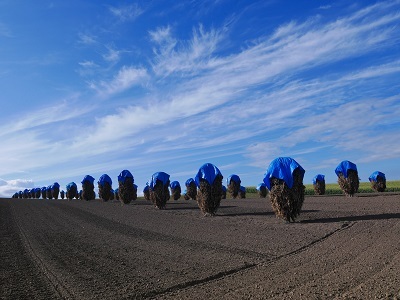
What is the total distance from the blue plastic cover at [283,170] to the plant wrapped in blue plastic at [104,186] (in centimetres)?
3133

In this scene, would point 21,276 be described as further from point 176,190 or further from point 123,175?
point 176,190

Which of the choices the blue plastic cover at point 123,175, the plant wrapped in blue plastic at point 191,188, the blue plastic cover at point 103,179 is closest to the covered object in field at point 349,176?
the blue plastic cover at point 123,175

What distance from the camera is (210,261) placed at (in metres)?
10.7

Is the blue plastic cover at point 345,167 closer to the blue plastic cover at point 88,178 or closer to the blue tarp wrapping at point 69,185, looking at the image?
the blue plastic cover at point 88,178

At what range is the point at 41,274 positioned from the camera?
9.78 m

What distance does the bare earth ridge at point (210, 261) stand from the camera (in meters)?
7.75

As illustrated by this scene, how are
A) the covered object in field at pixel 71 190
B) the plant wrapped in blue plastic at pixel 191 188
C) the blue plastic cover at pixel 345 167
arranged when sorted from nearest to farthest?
the blue plastic cover at pixel 345 167
the plant wrapped in blue plastic at pixel 191 188
the covered object in field at pixel 71 190

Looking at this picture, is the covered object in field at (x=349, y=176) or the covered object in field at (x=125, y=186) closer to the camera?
the covered object in field at (x=349, y=176)

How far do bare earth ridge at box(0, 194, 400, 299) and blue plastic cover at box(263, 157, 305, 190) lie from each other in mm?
2124

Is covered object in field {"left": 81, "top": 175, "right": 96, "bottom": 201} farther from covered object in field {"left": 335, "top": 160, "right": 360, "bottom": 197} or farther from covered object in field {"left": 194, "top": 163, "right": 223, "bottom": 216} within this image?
covered object in field {"left": 335, "top": 160, "right": 360, "bottom": 197}

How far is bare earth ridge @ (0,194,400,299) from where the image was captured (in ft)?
25.4

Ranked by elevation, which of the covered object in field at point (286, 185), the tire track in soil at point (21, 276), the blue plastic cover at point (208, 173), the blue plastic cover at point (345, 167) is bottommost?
the tire track in soil at point (21, 276)

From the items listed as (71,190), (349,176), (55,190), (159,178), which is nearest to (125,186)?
(159,178)

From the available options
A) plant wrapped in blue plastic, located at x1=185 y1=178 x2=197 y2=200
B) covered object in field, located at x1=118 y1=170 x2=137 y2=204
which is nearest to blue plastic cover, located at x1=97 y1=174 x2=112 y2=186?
covered object in field, located at x1=118 y1=170 x2=137 y2=204
